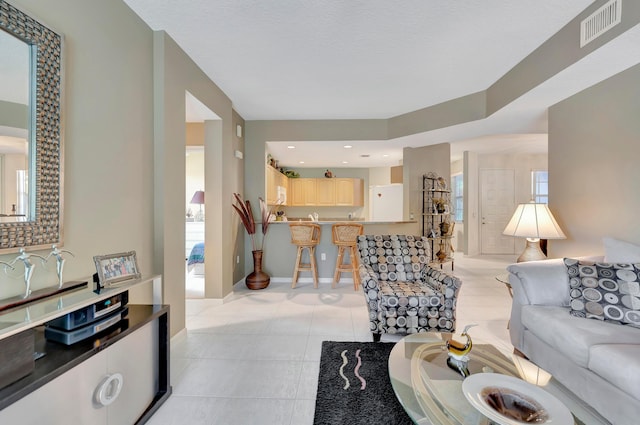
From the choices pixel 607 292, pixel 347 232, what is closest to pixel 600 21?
pixel 607 292

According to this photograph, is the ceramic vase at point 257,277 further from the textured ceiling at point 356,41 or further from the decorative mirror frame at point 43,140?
the decorative mirror frame at point 43,140

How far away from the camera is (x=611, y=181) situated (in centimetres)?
245

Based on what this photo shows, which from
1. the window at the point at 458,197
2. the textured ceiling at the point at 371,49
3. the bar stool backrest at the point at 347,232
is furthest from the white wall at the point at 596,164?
the window at the point at 458,197

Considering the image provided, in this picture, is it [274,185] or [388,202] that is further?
[388,202]

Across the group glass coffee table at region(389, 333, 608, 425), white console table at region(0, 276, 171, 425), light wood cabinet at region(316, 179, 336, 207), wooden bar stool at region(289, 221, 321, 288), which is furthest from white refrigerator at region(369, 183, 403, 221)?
white console table at region(0, 276, 171, 425)

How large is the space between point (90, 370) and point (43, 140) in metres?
1.13

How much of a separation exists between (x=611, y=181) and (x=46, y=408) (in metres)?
3.92

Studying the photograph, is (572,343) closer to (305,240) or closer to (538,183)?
(305,240)

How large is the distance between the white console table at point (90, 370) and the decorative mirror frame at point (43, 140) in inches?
13.0

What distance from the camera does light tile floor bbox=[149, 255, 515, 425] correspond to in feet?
5.60

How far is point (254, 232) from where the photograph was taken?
4324 millimetres

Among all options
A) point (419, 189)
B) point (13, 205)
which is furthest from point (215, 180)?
point (419, 189)

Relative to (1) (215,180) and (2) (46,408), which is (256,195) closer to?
(1) (215,180)

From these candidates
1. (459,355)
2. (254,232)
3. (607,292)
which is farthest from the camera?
(254,232)
